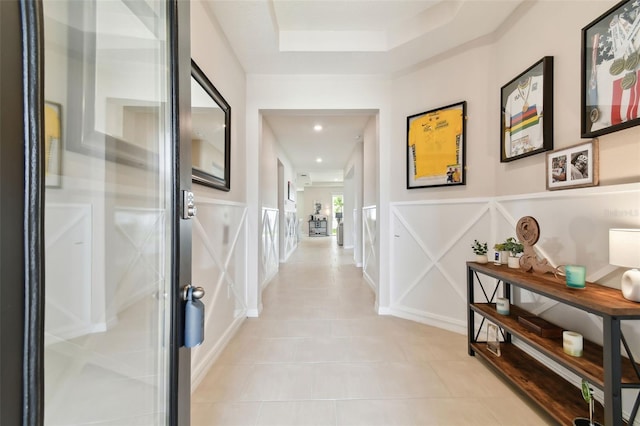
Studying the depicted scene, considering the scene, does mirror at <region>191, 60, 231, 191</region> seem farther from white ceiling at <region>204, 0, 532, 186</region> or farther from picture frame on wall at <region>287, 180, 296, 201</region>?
picture frame on wall at <region>287, 180, 296, 201</region>

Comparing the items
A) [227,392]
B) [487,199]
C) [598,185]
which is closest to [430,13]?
[487,199]

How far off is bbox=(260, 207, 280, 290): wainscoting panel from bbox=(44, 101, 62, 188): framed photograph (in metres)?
3.47

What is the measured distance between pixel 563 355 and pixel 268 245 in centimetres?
380

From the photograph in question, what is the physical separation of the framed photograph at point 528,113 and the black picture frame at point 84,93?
2447 mm

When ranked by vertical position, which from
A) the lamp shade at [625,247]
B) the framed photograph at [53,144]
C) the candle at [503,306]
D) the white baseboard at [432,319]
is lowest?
the white baseboard at [432,319]

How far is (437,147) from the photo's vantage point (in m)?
2.66

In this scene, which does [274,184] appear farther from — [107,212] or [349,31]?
[107,212]

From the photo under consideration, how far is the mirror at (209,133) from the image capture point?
1.76 m

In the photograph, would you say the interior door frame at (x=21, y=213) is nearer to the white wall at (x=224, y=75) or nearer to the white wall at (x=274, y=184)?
the white wall at (x=224, y=75)

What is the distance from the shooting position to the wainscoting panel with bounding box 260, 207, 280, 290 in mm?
4102

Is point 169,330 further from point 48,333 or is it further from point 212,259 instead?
point 212,259

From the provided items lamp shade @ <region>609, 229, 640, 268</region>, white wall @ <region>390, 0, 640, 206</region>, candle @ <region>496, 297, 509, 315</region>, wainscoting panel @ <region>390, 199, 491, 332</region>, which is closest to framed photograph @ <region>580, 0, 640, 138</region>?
white wall @ <region>390, 0, 640, 206</region>

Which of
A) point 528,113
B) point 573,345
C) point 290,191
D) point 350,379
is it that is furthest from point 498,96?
point 290,191

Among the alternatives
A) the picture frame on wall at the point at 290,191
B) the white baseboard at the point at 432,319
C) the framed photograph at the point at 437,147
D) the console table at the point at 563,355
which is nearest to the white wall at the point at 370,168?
the framed photograph at the point at 437,147
